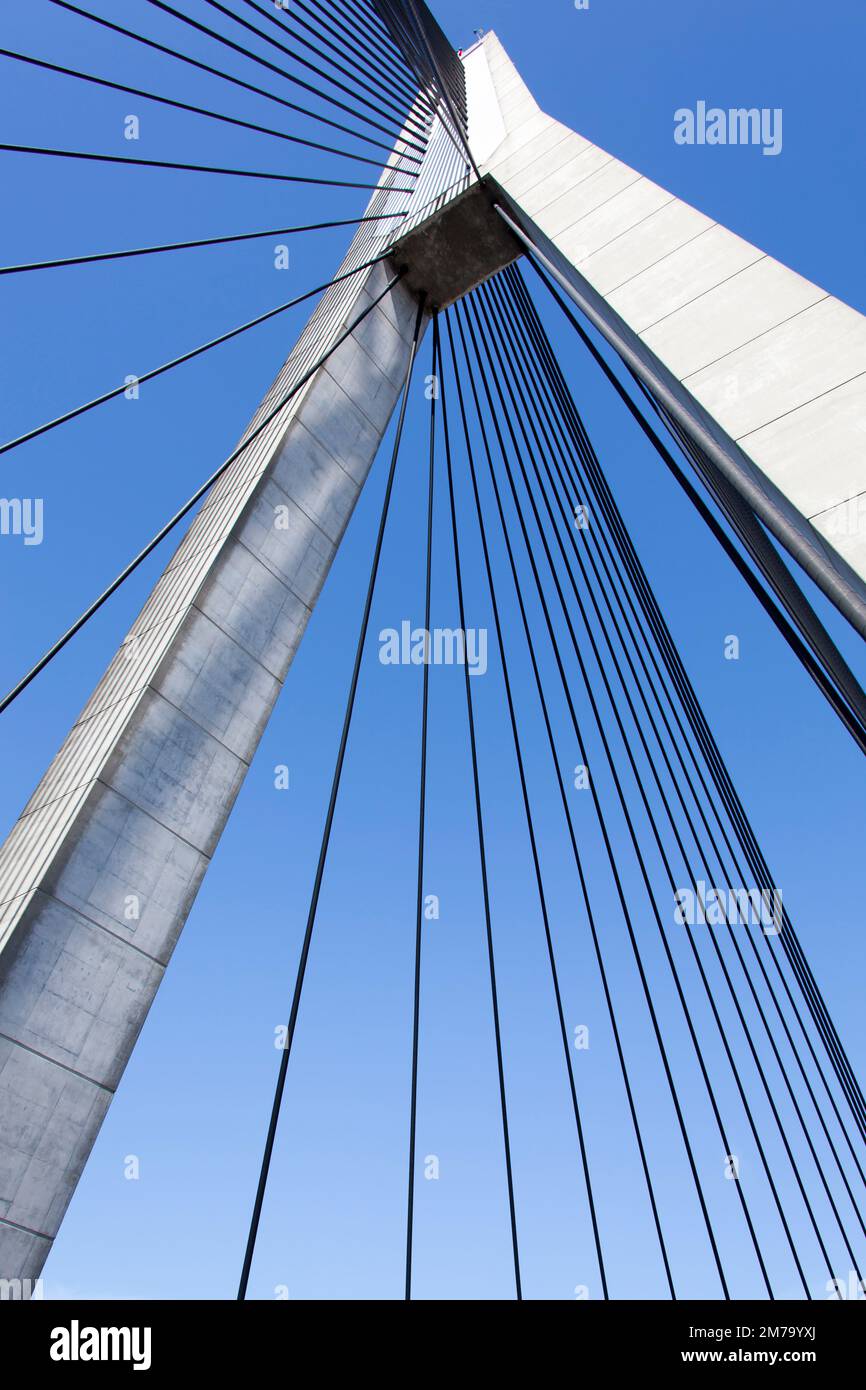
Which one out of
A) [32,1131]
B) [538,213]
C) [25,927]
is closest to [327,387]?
[538,213]

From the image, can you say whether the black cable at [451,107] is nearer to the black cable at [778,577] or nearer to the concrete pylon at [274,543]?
the concrete pylon at [274,543]

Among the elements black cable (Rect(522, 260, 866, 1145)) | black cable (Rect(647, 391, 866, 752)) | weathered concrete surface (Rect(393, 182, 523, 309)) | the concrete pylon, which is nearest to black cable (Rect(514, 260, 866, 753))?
black cable (Rect(647, 391, 866, 752))

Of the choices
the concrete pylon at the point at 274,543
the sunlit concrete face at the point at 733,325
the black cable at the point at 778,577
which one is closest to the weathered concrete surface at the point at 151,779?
the concrete pylon at the point at 274,543

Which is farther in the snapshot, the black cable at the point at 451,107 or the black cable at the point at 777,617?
the black cable at the point at 451,107

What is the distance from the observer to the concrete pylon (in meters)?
4.02

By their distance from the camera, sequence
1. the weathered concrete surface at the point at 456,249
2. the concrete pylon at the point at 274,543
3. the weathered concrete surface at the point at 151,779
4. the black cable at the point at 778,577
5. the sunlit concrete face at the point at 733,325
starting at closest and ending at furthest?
the sunlit concrete face at the point at 733,325
the concrete pylon at the point at 274,543
the black cable at the point at 778,577
the weathered concrete surface at the point at 151,779
the weathered concrete surface at the point at 456,249

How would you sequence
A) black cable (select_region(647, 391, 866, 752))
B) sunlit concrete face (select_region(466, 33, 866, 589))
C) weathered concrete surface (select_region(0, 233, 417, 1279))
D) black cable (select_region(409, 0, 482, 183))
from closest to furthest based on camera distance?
1. sunlit concrete face (select_region(466, 33, 866, 589))
2. black cable (select_region(647, 391, 866, 752))
3. weathered concrete surface (select_region(0, 233, 417, 1279))
4. black cable (select_region(409, 0, 482, 183))

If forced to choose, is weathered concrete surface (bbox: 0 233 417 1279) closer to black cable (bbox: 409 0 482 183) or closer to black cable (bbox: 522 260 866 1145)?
black cable (bbox: 409 0 482 183)

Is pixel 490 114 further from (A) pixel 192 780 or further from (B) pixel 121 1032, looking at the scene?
(B) pixel 121 1032

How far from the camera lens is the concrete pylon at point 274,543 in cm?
402

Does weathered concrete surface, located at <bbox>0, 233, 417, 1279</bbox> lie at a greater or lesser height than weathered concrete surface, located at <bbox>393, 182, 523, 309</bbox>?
lesser
